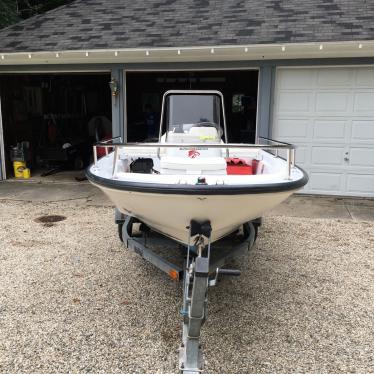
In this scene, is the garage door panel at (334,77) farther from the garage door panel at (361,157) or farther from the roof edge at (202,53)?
the garage door panel at (361,157)

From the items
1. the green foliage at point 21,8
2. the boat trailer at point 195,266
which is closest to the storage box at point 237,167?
the boat trailer at point 195,266

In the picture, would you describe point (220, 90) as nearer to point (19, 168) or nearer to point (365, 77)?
point (365, 77)

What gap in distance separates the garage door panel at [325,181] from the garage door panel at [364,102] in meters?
1.33

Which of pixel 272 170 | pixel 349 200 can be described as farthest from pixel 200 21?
pixel 272 170

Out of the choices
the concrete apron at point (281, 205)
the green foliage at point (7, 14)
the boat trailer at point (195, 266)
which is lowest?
the concrete apron at point (281, 205)

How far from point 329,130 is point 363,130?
2.07 ft

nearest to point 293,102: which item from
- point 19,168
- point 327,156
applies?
point 327,156

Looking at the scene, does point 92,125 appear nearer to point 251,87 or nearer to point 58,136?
point 58,136

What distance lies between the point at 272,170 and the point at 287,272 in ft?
3.84

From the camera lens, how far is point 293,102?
783 cm

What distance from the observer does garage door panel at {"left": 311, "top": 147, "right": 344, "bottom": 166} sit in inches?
306

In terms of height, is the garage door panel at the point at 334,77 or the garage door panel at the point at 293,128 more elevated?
the garage door panel at the point at 334,77

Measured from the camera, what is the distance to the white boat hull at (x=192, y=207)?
2826mm

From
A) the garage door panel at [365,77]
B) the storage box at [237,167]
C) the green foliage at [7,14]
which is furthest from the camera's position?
the green foliage at [7,14]
